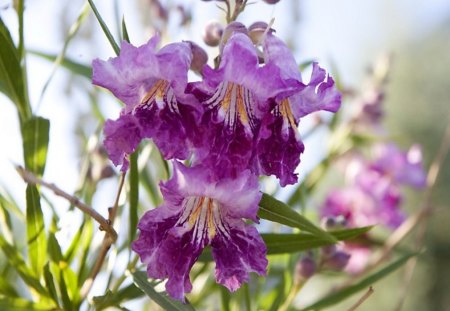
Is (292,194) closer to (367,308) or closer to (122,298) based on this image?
(122,298)

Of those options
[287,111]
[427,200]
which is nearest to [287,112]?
[287,111]

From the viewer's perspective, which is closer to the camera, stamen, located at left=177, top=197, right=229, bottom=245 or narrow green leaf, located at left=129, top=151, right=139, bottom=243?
stamen, located at left=177, top=197, right=229, bottom=245

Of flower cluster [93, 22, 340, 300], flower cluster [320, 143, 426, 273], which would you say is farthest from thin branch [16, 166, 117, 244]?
flower cluster [320, 143, 426, 273]


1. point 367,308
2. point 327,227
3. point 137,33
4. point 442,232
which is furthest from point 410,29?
point 327,227

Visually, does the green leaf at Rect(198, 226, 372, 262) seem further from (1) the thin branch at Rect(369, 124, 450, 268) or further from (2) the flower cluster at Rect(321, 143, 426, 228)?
(2) the flower cluster at Rect(321, 143, 426, 228)

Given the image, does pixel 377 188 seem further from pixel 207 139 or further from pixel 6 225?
pixel 207 139

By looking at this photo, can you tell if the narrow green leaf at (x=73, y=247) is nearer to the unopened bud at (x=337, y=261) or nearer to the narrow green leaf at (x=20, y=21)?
the narrow green leaf at (x=20, y=21)
